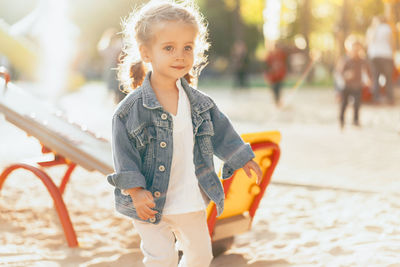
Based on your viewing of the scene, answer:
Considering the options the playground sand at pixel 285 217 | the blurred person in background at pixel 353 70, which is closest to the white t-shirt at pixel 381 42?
the blurred person in background at pixel 353 70

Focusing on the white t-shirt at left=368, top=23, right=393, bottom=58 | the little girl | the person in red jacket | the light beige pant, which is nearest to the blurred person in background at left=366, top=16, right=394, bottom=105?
the white t-shirt at left=368, top=23, right=393, bottom=58

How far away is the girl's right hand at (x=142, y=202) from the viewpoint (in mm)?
2412

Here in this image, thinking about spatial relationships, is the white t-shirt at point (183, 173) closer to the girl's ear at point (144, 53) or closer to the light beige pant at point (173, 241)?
the light beige pant at point (173, 241)

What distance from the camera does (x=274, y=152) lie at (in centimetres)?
402

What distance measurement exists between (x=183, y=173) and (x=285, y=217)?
8.39 feet

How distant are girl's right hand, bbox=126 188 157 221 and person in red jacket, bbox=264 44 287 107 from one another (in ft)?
45.1

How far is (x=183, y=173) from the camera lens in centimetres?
263

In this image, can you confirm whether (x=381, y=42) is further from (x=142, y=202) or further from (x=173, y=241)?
(x=142, y=202)

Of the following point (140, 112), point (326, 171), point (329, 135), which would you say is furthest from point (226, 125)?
point (329, 135)

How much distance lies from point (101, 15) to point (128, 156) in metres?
50.9

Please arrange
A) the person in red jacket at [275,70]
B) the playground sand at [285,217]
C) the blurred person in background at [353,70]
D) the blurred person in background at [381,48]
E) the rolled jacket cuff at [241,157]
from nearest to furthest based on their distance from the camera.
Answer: the rolled jacket cuff at [241,157] < the playground sand at [285,217] < the blurred person in background at [353,70] < the blurred person in background at [381,48] < the person in red jacket at [275,70]

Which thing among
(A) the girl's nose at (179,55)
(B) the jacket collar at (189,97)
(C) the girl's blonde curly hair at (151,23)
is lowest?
(B) the jacket collar at (189,97)

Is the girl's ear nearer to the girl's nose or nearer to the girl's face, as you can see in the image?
the girl's face

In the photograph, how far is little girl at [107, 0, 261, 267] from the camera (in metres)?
2.50
